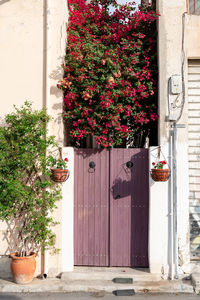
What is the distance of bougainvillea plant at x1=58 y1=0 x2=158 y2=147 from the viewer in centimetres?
586

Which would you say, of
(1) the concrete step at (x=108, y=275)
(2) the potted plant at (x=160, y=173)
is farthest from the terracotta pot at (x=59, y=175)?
(1) the concrete step at (x=108, y=275)

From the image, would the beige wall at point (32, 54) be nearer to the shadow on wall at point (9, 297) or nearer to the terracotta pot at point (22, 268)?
the terracotta pot at point (22, 268)

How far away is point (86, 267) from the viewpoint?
240 inches

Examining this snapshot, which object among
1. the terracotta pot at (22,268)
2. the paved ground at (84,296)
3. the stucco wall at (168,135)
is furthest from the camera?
the stucco wall at (168,135)

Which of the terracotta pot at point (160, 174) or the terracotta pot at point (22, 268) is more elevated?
the terracotta pot at point (160, 174)

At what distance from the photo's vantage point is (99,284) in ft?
17.9

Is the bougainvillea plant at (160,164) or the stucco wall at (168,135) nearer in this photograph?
the bougainvillea plant at (160,164)

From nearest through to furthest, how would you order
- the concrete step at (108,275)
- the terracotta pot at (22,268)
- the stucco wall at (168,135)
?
the terracotta pot at (22,268) < the concrete step at (108,275) < the stucco wall at (168,135)

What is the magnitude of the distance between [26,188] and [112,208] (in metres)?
1.77

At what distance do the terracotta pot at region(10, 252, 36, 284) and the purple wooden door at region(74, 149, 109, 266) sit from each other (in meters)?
0.98

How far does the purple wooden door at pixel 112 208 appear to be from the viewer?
6102 millimetres

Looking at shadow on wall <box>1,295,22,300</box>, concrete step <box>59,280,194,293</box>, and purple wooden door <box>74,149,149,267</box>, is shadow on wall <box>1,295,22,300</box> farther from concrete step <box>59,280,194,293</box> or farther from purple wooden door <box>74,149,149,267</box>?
purple wooden door <box>74,149,149,267</box>

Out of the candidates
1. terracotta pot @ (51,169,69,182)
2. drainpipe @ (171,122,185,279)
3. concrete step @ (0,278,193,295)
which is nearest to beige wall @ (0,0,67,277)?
terracotta pot @ (51,169,69,182)

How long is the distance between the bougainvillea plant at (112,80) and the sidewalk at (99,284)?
2.52 metres
